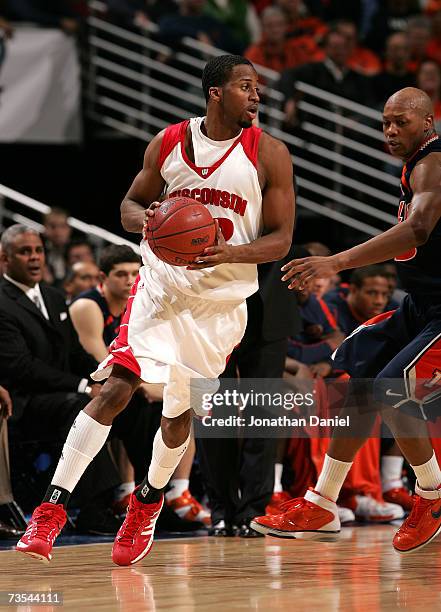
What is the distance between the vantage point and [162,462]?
4.75m

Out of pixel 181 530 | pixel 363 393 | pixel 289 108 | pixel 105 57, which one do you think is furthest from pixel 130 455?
→ pixel 105 57

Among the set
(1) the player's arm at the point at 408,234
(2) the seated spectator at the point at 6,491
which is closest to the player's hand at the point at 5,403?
(2) the seated spectator at the point at 6,491

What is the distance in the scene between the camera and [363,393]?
192 inches

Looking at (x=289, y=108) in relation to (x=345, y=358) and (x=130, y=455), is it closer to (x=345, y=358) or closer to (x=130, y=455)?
(x=130, y=455)

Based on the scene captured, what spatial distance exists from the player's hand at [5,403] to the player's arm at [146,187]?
1.31 metres

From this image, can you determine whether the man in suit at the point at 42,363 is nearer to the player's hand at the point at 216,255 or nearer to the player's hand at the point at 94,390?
the player's hand at the point at 94,390

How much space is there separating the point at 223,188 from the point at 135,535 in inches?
56.7

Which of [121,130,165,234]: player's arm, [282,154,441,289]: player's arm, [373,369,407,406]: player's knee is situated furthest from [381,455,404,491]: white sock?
[121,130,165,234]: player's arm

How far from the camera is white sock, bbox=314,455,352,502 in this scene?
4.94 m

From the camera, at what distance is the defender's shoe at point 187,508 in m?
6.25

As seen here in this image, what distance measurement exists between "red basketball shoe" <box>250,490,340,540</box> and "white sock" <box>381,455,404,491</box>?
6.61ft

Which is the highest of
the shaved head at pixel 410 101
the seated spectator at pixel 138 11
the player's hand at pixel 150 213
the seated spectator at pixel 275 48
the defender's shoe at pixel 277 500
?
the seated spectator at pixel 138 11

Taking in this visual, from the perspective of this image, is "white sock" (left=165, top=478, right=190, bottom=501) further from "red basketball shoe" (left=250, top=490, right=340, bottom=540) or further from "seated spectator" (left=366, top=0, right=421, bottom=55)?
"seated spectator" (left=366, top=0, right=421, bottom=55)

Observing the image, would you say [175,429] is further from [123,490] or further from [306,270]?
[123,490]
